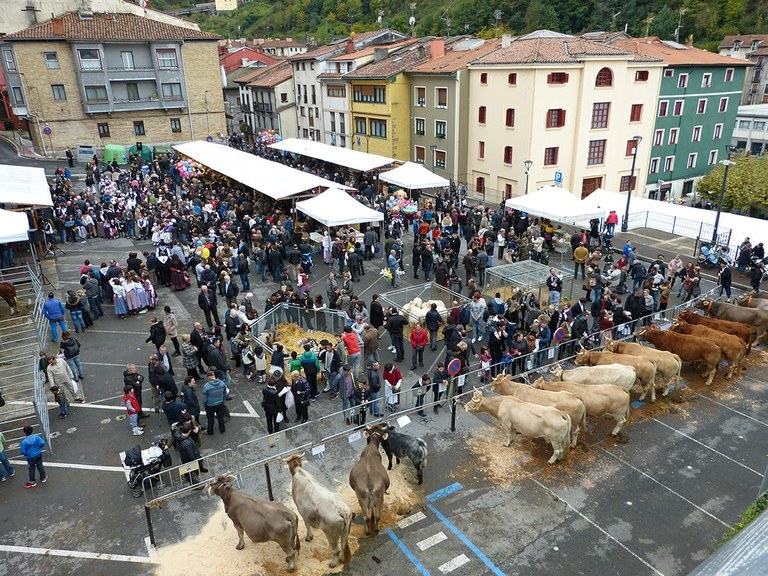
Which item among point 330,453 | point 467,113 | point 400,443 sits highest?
point 467,113

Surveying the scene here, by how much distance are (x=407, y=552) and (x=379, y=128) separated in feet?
140

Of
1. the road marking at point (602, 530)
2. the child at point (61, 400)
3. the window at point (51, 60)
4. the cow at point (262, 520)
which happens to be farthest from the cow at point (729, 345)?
the window at point (51, 60)

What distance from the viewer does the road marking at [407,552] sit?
8.84 m

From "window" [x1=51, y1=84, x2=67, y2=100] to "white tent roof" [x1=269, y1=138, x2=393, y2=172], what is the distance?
19.5 m

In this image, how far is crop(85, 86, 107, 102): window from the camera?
1858 inches

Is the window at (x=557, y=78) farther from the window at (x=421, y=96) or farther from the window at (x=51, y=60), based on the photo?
the window at (x=51, y=60)

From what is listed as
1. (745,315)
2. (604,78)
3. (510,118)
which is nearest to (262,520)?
(745,315)

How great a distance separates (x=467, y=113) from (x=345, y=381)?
107 ft

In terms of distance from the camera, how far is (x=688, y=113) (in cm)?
4488

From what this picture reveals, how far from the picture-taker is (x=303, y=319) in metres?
16.8

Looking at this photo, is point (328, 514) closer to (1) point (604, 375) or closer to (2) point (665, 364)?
(1) point (604, 375)

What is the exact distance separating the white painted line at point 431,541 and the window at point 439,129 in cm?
3667

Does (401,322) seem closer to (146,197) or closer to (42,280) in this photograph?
(42,280)

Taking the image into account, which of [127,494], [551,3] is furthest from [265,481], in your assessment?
[551,3]
